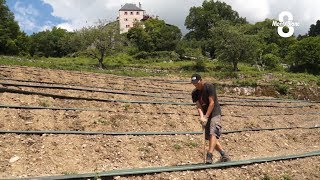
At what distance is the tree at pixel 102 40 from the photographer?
123 feet

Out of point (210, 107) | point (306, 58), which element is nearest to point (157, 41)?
point (306, 58)

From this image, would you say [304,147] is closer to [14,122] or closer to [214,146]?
[214,146]

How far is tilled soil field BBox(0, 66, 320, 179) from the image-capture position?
798 cm

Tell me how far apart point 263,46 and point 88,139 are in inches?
2392

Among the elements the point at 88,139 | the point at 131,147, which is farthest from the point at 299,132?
the point at 88,139

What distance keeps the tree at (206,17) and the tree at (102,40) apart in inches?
1568

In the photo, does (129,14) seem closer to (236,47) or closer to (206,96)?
(236,47)

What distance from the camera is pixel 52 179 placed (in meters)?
5.89

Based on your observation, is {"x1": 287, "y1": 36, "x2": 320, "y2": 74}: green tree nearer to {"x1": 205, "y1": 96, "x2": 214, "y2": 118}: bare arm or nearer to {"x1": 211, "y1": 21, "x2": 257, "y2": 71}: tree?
{"x1": 211, "y1": 21, "x2": 257, "y2": 71}: tree

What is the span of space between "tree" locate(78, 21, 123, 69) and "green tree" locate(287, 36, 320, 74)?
2335 cm

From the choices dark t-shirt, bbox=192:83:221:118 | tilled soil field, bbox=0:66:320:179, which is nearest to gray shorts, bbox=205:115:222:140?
dark t-shirt, bbox=192:83:221:118

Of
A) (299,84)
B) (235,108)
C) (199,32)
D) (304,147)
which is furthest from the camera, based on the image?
(199,32)

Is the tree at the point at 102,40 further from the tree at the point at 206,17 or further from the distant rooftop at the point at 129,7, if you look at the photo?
the distant rooftop at the point at 129,7

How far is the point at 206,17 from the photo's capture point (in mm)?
79312
